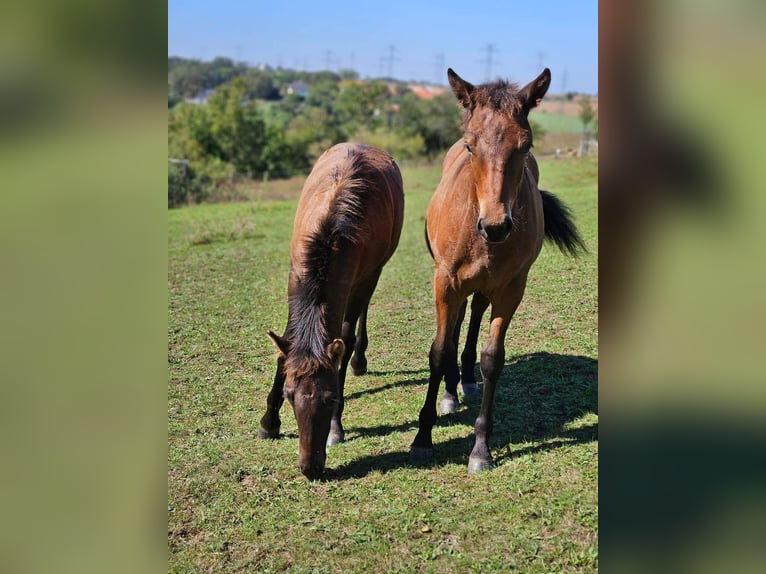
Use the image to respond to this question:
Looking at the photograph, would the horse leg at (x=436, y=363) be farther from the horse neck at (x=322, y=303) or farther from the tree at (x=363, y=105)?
the tree at (x=363, y=105)

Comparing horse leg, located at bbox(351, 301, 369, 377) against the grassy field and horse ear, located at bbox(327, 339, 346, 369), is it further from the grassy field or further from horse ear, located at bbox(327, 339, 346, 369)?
horse ear, located at bbox(327, 339, 346, 369)

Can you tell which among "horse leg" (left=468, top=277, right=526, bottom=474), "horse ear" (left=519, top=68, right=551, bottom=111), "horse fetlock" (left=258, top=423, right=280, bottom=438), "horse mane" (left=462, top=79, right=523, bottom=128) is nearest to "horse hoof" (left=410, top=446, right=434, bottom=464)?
"horse leg" (left=468, top=277, right=526, bottom=474)

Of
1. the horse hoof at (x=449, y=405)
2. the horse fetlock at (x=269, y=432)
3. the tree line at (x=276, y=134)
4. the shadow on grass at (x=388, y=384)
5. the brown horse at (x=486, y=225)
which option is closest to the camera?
the brown horse at (x=486, y=225)

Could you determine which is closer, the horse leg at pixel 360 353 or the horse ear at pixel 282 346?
the horse ear at pixel 282 346

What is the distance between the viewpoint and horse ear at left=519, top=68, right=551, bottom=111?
11.6 ft

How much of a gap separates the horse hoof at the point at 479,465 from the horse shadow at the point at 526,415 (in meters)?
0.13

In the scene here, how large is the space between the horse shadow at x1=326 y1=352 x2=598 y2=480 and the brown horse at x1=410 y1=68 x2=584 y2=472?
255mm

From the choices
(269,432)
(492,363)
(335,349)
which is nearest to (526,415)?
(492,363)

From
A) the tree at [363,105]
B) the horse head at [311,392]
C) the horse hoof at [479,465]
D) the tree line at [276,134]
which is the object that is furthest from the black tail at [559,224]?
the tree at [363,105]

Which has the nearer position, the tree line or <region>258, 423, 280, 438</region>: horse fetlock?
<region>258, 423, 280, 438</region>: horse fetlock

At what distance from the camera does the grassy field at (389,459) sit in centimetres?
347

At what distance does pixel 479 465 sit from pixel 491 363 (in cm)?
73
